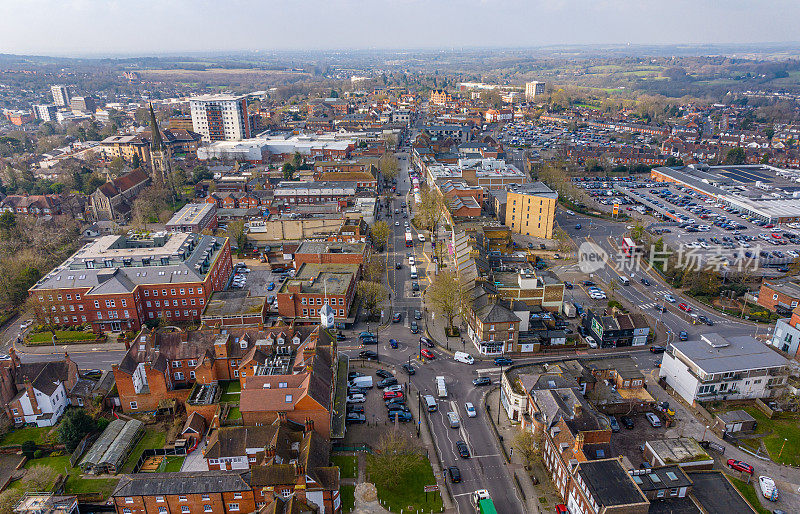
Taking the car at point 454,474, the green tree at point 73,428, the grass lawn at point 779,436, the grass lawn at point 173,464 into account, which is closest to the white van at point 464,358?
the car at point 454,474

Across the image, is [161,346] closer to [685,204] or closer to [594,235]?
[594,235]

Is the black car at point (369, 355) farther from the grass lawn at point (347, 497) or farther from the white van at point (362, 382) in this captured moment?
the grass lawn at point (347, 497)

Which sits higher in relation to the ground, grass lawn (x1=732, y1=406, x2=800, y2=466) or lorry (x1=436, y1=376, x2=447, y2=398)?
lorry (x1=436, y1=376, x2=447, y2=398)

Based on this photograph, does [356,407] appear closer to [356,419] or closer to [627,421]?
[356,419]

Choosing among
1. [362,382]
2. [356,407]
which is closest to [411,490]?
[356,407]

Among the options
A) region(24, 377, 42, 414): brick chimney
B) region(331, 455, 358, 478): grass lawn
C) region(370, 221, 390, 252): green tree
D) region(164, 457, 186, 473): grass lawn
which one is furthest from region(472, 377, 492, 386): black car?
region(24, 377, 42, 414): brick chimney

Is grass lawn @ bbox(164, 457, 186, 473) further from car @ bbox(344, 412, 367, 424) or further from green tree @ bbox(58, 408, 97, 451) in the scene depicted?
car @ bbox(344, 412, 367, 424)

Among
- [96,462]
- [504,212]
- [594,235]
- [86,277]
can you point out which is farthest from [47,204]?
[594,235]
